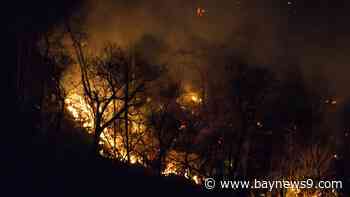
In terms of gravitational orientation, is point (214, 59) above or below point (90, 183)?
above

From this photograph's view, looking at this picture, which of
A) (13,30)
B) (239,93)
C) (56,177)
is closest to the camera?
(56,177)

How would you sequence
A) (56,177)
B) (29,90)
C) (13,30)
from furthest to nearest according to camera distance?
(29,90) < (13,30) < (56,177)

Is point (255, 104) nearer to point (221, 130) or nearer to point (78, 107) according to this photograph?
point (221, 130)

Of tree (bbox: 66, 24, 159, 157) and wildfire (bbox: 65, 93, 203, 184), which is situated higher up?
tree (bbox: 66, 24, 159, 157)

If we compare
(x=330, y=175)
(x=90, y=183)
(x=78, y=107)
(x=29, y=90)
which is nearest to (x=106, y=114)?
(x=78, y=107)

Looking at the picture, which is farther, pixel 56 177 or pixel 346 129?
pixel 346 129

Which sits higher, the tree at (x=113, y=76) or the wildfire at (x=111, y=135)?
the tree at (x=113, y=76)

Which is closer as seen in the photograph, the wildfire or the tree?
the wildfire

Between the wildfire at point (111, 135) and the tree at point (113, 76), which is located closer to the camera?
the wildfire at point (111, 135)

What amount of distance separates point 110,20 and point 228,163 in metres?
9.41

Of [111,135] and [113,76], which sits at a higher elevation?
[113,76]

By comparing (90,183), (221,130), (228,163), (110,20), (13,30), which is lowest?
(90,183)

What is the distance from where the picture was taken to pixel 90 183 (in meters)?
11.3

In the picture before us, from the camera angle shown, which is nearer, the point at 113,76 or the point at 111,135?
the point at 111,135
